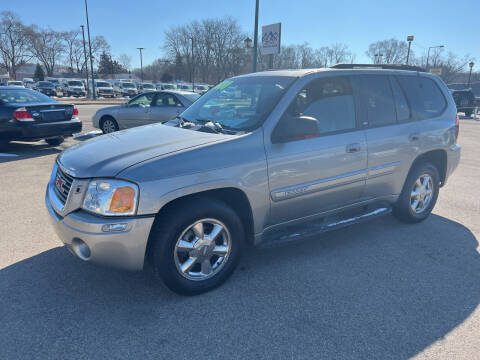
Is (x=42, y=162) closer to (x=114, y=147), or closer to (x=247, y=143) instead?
(x=114, y=147)

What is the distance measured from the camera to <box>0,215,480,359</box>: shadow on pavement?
7.79ft

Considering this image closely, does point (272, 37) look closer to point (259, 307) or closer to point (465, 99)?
point (259, 307)

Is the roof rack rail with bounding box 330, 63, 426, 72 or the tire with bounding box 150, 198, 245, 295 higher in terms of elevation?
the roof rack rail with bounding box 330, 63, 426, 72

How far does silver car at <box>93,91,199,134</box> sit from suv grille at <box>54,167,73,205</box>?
668 centimetres

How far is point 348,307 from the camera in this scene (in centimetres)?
282

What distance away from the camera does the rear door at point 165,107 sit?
9781mm

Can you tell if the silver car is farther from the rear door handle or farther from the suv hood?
the rear door handle

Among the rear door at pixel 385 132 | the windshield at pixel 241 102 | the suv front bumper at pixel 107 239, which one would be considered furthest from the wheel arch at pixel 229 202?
the rear door at pixel 385 132

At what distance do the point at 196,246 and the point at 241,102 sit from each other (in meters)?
1.62

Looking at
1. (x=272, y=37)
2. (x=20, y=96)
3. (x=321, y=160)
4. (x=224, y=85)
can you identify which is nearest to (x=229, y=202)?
(x=321, y=160)

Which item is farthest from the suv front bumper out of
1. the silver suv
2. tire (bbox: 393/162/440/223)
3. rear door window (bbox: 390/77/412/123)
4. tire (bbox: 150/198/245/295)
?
tire (bbox: 393/162/440/223)

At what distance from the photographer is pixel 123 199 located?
8.31 ft

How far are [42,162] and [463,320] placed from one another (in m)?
7.66

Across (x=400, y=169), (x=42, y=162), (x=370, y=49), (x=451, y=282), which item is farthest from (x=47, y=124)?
(x=370, y=49)
